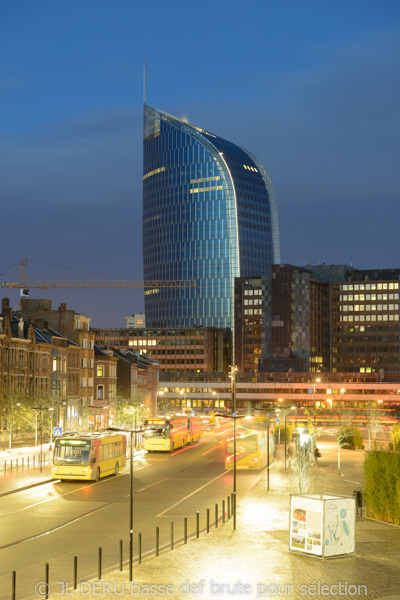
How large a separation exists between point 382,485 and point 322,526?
36.5ft

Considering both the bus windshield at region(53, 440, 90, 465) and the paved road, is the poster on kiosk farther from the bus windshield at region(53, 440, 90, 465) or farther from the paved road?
the bus windshield at region(53, 440, 90, 465)

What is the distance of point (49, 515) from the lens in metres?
42.2

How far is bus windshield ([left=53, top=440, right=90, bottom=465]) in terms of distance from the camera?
2250 inches

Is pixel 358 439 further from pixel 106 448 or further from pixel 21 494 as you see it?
pixel 21 494

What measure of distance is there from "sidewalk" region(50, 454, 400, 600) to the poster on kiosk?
0.39m

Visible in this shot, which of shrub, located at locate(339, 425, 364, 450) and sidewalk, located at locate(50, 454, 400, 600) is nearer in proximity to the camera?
sidewalk, located at locate(50, 454, 400, 600)

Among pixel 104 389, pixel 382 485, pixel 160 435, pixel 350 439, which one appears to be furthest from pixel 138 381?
pixel 382 485

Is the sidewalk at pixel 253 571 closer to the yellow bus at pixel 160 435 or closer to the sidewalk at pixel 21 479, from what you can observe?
the sidewalk at pixel 21 479

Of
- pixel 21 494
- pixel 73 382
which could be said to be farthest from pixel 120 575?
pixel 73 382

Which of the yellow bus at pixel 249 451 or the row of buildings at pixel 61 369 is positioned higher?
the row of buildings at pixel 61 369

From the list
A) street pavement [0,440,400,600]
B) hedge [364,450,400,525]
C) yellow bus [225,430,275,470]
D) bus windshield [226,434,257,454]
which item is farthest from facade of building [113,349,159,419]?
street pavement [0,440,400,600]

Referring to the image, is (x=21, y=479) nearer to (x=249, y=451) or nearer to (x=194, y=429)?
(x=249, y=451)

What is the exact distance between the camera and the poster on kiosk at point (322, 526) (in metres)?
32.2

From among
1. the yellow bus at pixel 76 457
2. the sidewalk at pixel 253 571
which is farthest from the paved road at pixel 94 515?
the sidewalk at pixel 253 571
